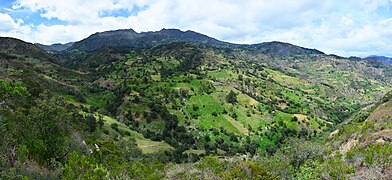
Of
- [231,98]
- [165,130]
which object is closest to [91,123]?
[165,130]

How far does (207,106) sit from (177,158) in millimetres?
62626

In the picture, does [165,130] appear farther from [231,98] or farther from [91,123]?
[231,98]

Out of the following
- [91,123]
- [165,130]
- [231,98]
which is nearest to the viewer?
Answer: [91,123]

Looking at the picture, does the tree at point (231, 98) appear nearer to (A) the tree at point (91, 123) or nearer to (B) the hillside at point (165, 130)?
(B) the hillside at point (165, 130)

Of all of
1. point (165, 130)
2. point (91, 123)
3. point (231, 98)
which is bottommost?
point (165, 130)

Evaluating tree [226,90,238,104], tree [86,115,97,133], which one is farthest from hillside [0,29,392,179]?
tree [226,90,238,104]

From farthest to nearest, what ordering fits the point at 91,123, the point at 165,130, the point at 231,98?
the point at 231,98
the point at 165,130
the point at 91,123

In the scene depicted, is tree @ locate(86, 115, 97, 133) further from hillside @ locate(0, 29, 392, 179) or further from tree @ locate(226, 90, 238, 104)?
tree @ locate(226, 90, 238, 104)

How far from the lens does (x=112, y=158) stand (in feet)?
124

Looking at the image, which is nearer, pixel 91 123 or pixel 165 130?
pixel 91 123

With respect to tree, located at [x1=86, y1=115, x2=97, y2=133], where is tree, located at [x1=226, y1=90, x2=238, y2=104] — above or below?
above

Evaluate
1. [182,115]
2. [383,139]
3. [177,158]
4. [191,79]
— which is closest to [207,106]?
[182,115]

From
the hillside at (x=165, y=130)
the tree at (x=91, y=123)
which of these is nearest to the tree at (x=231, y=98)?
the hillside at (x=165, y=130)

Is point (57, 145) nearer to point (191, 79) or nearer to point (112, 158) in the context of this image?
point (112, 158)
